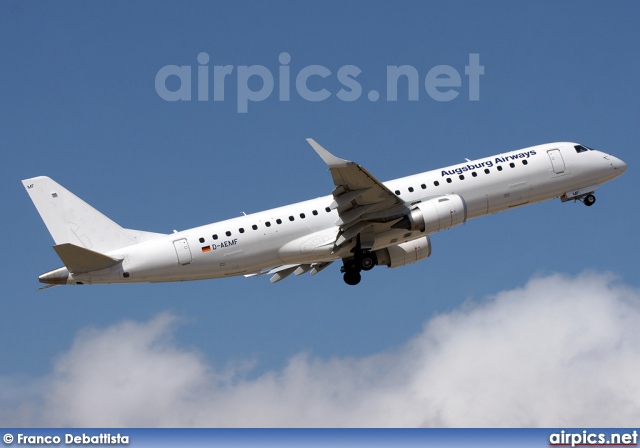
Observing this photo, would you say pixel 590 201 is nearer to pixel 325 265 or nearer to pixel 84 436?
pixel 325 265

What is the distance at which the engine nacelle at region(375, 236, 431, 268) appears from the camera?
62906 millimetres

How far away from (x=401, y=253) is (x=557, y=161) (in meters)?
10.2

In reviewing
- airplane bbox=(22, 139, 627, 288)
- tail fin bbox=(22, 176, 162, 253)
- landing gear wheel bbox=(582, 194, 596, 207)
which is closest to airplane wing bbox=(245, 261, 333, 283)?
airplane bbox=(22, 139, 627, 288)

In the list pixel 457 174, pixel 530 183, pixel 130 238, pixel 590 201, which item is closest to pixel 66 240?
pixel 130 238

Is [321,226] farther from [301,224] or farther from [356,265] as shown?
[356,265]

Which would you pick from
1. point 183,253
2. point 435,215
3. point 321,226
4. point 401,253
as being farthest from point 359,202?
point 183,253

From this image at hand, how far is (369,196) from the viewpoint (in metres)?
57.5

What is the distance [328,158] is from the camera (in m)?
54.1

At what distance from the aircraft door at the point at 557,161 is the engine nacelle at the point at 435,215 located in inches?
284

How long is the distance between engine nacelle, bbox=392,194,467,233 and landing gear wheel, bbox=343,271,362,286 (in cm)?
419

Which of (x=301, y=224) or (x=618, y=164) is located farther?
(x=618, y=164)

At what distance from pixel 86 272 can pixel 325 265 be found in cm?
1441

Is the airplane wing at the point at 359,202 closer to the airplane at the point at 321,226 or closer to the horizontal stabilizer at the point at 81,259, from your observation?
the airplane at the point at 321,226

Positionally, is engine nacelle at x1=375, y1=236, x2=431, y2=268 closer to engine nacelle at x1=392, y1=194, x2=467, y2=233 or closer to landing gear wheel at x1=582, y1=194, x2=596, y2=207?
engine nacelle at x1=392, y1=194, x2=467, y2=233
